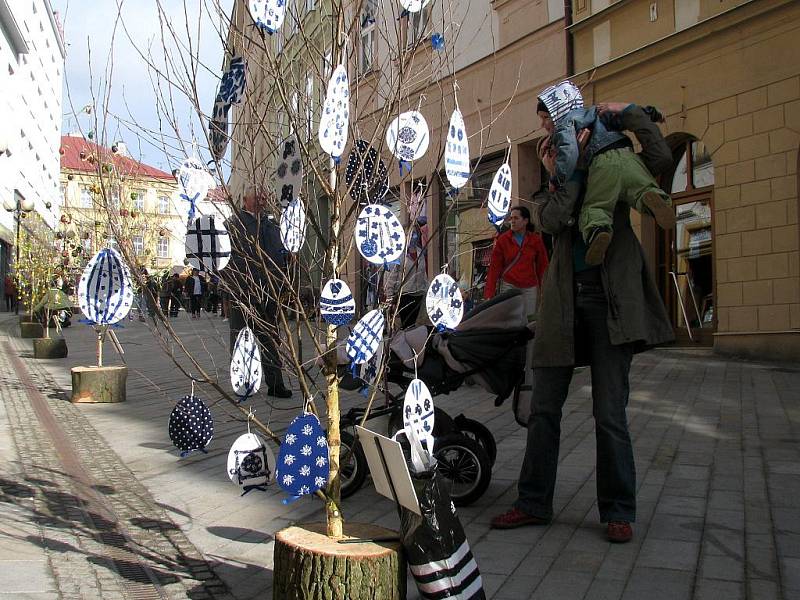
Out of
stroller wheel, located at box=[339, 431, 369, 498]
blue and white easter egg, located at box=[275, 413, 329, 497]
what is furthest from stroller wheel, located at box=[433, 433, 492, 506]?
blue and white easter egg, located at box=[275, 413, 329, 497]

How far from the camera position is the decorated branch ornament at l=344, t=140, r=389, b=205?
9.90 feet

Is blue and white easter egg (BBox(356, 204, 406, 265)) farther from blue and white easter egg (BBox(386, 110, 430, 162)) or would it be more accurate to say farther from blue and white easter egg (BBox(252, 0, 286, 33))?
blue and white easter egg (BBox(252, 0, 286, 33))

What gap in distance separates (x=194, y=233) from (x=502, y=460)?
2.89 meters

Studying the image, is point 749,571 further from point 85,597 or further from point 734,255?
point 734,255

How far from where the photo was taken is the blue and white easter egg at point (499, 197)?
128 inches

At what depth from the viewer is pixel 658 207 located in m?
3.41

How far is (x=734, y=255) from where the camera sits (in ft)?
36.0

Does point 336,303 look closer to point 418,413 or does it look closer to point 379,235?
point 379,235

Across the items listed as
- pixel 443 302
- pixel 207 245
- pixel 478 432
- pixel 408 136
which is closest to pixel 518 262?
pixel 478 432

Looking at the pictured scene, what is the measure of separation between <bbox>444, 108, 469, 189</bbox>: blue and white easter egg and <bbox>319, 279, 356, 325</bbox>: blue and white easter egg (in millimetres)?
602

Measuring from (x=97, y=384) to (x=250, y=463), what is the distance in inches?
244

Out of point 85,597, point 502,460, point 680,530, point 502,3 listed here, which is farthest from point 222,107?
point 502,3

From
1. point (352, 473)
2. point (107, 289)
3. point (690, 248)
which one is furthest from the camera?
point (690, 248)

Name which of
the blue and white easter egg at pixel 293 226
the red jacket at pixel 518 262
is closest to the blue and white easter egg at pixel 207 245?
the blue and white easter egg at pixel 293 226
